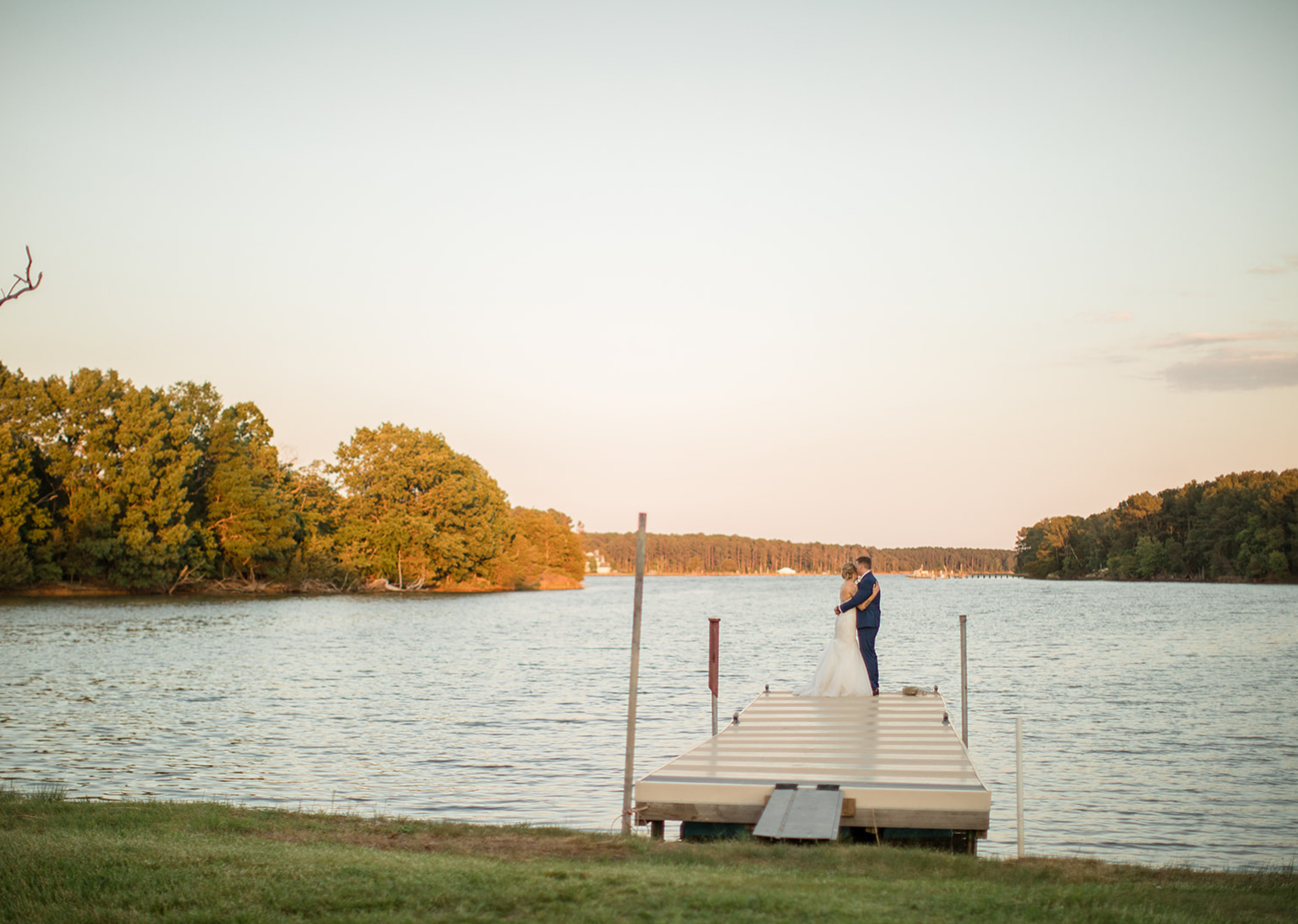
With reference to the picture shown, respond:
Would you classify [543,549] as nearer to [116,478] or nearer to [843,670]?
[116,478]

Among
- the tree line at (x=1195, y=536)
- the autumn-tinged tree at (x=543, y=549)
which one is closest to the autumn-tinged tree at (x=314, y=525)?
the autumn-tinged tree at (x=543, y=549)

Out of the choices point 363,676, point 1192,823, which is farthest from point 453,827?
Answer: point 363,676

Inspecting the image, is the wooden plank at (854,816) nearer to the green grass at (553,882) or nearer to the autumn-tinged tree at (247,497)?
the green grass at (553,882)

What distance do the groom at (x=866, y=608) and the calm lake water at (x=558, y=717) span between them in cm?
233

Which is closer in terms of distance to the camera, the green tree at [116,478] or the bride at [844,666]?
the bride at [844,666]

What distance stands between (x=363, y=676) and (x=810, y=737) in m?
19.2

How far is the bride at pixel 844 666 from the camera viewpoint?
16906 mm

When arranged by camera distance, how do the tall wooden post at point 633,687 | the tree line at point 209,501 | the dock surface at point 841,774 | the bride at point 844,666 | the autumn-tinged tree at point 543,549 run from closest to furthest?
the dock surface at point 841,774 < the tall wooden post at point 633,687 < the bride at point 844,666 < the tree line at point 209,501 < the autumn-tinged tree at point 543,549

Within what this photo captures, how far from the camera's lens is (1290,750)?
17516 millimetres

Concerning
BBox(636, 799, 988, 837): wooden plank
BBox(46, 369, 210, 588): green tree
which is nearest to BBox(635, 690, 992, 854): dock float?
BBox(636, 799, 988, 837): wooden plank

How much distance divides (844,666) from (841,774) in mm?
7487

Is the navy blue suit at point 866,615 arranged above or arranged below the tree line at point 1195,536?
below

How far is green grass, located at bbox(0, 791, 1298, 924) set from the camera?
5980mm

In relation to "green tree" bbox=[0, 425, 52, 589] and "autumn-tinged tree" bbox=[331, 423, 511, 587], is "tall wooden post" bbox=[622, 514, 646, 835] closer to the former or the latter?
"green tree" bbox=[0, 425, 52, 589]
